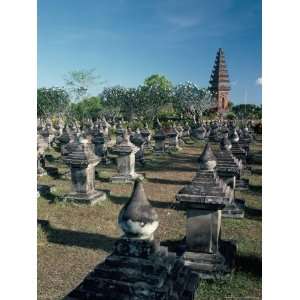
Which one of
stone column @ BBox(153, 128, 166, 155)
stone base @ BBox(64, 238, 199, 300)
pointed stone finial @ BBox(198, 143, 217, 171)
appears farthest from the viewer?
stone column @ BBox(153, 128, 166, 155)

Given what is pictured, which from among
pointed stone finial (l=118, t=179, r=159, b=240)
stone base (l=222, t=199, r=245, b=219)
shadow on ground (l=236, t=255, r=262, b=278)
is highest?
pointed stone finial (l=118, t=179, r=159, b=240)

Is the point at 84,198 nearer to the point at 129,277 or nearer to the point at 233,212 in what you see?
the point at 233,212

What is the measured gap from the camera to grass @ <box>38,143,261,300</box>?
5.42 meters

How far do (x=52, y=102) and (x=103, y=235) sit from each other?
1899 cm

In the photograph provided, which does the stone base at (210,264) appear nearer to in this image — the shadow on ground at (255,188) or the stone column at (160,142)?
the shadow on ground at (255,188)

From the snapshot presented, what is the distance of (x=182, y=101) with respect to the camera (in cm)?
4441

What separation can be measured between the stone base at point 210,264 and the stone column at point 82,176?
438 cm

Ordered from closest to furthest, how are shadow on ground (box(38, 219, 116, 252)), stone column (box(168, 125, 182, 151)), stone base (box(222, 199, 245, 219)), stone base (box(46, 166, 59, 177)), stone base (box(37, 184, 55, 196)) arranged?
shadow on ground (box(38, 219, 116, 252)) < stone base (box(222, 199, 245, 219)) < stone base (box(37, 184, 55, 196)) < stone base (box(46, 166, 59, 177)) < stone column (box(168, 125, 182, 151))

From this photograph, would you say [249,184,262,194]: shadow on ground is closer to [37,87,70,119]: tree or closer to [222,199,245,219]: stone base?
[222,199,245,219]: stone base

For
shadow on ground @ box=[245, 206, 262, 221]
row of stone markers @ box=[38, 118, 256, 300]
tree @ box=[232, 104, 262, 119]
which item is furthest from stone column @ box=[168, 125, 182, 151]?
shadow on ground @ box=[245, 206, 262, 221]

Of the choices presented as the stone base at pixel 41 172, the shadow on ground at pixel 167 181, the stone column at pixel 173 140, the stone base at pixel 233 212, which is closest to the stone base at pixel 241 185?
the shadow on ground at pixel 167 181
